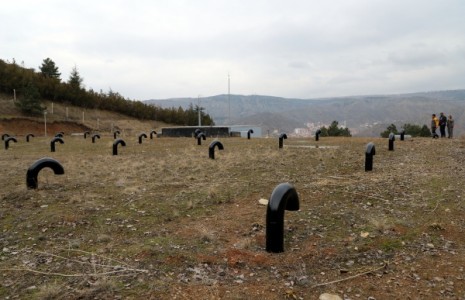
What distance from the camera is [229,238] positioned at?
5.25 meters

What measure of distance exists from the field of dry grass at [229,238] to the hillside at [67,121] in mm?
30609

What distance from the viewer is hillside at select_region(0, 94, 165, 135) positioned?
119 feet

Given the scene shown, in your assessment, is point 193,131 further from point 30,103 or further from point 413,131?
point 413,131

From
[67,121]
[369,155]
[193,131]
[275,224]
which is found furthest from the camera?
[67,121]

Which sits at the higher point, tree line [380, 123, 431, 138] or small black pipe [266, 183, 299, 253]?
tree line [380, 123, 431, 138]

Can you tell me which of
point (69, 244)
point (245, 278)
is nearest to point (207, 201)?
point (69, 244)

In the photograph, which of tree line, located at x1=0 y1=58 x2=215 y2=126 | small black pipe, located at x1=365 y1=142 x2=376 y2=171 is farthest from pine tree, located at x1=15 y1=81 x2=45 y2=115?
small black pipe, located at x1=365 y1=142 x2=376 y2=171

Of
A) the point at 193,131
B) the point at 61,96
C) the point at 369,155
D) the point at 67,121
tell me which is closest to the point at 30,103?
the point at 67,121

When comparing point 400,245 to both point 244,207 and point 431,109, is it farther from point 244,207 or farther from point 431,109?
point 431,109

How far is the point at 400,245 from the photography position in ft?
15.7

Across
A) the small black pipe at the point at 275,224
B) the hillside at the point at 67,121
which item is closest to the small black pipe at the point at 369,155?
the small black pipe at the point at 275,224

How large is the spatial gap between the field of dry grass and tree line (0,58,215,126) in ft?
123

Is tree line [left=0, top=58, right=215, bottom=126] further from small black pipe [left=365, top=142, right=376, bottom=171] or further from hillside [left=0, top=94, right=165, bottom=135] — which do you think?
small black pipe [left=365, top=142, right=376, bottom=171]

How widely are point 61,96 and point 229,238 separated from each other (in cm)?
5171
